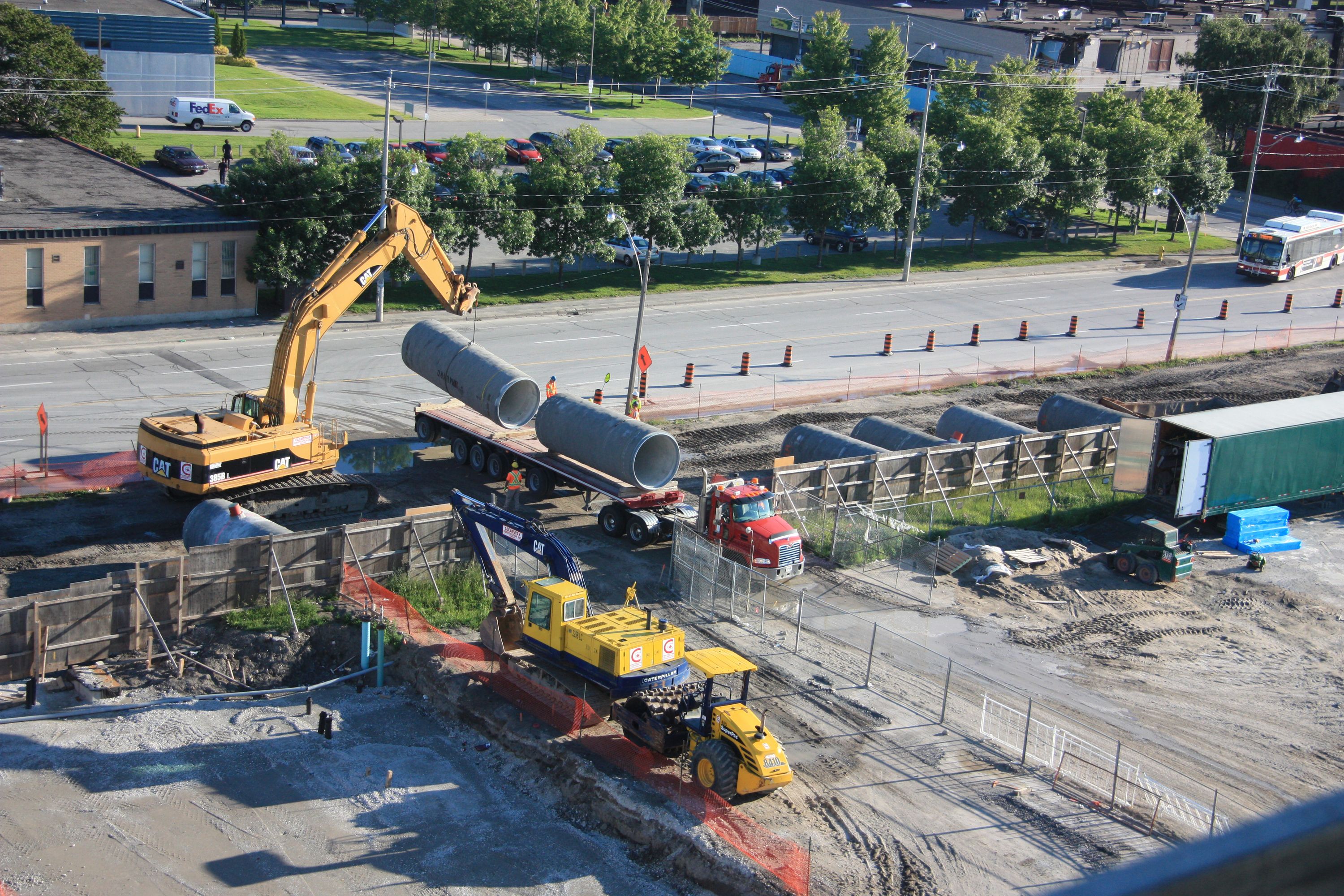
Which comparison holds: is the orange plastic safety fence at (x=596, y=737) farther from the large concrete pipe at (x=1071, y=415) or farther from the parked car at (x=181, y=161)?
the parked car at (x=181, y=161)

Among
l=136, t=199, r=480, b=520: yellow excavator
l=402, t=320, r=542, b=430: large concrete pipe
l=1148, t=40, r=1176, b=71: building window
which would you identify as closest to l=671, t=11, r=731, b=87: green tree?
l=1148, t=40, r=1176, b=71: building window

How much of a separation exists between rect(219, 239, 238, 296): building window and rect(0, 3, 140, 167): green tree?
15.0 meters

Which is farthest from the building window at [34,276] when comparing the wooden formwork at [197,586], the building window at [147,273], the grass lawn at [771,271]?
the wooden formwork at [197,586]

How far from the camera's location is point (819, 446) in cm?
3706

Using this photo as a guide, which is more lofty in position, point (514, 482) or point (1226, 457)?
point (1226, 457)

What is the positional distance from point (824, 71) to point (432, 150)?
31.1 m

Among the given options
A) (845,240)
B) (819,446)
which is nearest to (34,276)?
(819,446)

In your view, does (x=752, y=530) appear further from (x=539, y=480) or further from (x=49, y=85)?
(x=49, y=85)

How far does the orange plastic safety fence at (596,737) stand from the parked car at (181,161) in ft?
143

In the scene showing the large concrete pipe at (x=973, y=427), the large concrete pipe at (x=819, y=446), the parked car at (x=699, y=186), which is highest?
the parked car at (x=699, y=186)

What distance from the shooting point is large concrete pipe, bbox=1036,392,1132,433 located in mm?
40562

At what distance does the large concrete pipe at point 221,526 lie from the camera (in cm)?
2783

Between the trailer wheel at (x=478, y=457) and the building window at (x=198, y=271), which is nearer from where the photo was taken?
the trailer wheel at (x=478, y=457)

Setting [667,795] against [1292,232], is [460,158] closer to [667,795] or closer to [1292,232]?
[667,795]
